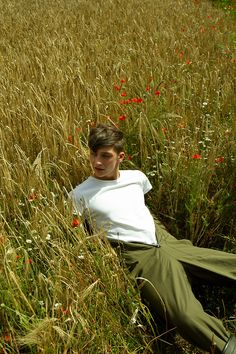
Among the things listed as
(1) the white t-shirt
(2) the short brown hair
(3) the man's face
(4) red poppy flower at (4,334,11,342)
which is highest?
(2) the short brown hair

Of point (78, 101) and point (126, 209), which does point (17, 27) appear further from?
point (126, 209)

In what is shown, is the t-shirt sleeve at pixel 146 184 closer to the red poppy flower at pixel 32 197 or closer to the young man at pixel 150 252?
the young man at pixel 150 252

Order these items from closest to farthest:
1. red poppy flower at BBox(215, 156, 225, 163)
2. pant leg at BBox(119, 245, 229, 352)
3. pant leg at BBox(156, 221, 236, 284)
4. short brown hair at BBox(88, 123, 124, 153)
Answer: pant leg at BBox(119, 245, 229, 352) → pant leg at BBox(156, 221, 236, 284) → short brown hair at BBox(88, 123, 124, 153) → red poppy flower at BBox(215, 156, 225, 163)

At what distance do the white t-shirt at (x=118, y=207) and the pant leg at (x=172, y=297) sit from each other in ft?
0.30

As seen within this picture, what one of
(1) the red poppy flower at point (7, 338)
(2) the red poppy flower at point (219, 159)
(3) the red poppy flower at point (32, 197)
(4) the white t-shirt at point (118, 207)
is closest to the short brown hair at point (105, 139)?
(4) the white t-shirt at point (118, 207)

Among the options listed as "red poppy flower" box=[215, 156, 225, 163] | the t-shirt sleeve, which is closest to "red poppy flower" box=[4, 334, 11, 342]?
the t-shirt sleeve

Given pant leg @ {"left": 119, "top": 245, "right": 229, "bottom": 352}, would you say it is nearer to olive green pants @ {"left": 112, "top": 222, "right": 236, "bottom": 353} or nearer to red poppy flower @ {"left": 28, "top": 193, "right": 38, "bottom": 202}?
olive green pants @ {"left": 112, "top": 222, "right": 236, "bottom": 353}

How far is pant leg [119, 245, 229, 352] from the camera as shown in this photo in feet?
5.51

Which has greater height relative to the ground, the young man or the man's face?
the man's face

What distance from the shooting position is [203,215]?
2338 millimetres

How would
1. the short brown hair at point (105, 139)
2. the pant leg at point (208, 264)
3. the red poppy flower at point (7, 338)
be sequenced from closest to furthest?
the red poppy flower at point (7, 338)
the pant leg at point (208, 264)
the short brown hair at point (105, 139)

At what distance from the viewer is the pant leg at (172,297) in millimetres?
1681

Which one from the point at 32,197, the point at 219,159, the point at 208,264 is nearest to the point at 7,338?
the point at 32,197

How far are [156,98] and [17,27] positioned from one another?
3.59m
